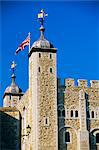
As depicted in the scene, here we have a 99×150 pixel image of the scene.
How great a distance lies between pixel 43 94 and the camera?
46.4 metres

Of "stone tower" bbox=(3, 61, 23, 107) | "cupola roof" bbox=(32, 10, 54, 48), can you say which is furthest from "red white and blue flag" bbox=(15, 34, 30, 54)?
"stone tower" bbox=(3, 61, 23, 107)

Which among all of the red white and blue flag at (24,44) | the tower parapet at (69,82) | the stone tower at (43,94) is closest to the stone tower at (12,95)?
the red white and blue flag at (24,44)

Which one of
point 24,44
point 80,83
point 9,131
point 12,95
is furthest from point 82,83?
point 12,95

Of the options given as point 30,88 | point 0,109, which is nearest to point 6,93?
point 0,109

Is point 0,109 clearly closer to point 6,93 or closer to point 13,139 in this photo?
point 13,139

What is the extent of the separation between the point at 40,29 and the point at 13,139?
1124cm

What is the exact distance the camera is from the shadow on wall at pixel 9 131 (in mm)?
51469

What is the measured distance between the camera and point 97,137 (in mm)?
47750

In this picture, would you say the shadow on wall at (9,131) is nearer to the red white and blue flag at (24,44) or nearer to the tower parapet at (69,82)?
the red white and blue flag at (24,44)

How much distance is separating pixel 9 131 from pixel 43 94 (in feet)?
25.0

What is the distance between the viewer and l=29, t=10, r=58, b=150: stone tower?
45.4 metres

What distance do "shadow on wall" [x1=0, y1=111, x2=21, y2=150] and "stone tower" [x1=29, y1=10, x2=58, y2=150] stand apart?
5.42 m

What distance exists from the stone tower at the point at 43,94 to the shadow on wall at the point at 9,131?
213 inches

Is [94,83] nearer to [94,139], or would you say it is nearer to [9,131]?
[94,139]
